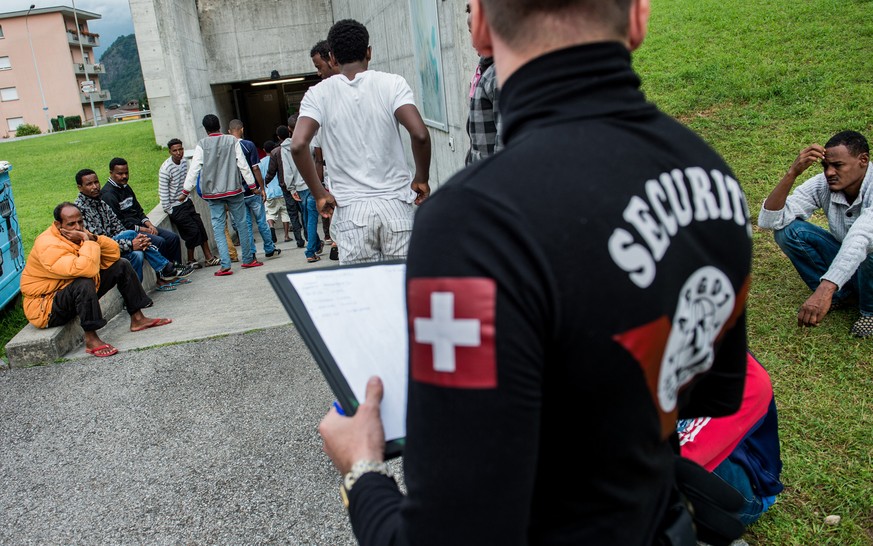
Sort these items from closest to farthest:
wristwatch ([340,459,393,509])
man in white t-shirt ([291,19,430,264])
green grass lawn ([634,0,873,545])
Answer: wristwatch ([340,459,393,509]) < green grass lawn ([634,0,873,545]) < man in white t-shirt ([291,19,430,264])

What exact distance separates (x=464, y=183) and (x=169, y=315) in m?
7.18

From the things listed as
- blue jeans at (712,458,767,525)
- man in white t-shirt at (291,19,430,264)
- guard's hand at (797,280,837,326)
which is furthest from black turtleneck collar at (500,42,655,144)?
guard's hand at (797,280,837,326)

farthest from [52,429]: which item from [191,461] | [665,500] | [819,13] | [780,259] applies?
[819,13]

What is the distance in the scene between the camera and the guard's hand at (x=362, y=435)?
114 centimetres

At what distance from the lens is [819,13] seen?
10.3 metres

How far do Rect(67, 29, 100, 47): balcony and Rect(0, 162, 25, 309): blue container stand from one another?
82.2m

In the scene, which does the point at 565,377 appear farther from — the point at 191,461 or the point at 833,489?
the point at 191,461

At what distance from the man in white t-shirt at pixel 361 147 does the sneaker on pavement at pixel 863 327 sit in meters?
2.96

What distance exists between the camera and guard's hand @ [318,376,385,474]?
114 cm

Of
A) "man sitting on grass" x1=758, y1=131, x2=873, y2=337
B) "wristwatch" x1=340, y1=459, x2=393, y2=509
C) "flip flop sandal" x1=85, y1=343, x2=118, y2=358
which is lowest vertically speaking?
"flip flop sandal" x1=85, y1=343, x2=118, y2=358

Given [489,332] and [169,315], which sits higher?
[489,332]

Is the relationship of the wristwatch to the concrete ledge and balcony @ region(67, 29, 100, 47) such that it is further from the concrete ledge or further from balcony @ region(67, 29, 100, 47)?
balcony @ region(67, 29, 100, 47)

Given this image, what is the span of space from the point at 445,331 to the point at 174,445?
387 centimetres

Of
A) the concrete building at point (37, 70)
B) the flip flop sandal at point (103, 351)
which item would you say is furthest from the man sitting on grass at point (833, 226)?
the concrete building at point (37, 70)
